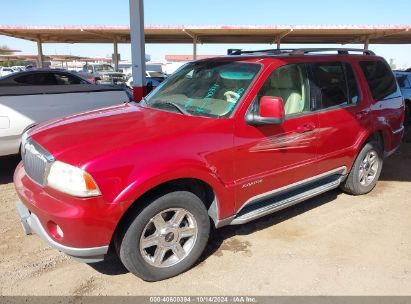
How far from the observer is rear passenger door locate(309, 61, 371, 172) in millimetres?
4203

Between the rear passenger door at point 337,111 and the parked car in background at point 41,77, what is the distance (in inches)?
307

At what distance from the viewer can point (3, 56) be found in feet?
185

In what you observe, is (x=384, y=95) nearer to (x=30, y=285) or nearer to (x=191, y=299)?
(x=191, y=299)

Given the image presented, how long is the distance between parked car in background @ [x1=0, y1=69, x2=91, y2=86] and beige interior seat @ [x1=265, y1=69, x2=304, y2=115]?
771cm

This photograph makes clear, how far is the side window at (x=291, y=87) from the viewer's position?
3814 mm

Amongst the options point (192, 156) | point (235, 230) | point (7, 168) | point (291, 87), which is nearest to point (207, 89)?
point (291, 87)

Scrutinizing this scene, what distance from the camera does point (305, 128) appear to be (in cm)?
397

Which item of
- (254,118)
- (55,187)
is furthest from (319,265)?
(55,187)

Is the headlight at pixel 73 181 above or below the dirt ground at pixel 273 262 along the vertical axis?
above

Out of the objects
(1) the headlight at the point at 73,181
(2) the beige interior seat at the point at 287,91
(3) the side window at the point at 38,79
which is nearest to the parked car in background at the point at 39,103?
(1) the headlight at the point at 73,181

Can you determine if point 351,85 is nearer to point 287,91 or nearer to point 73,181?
point 287,91

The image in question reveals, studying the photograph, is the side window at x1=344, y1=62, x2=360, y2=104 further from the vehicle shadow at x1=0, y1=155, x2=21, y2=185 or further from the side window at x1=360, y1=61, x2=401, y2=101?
the vehicle shadow at x1=0, y1=155, x2=21, y2=185

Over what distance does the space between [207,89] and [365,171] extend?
2593 millimetres

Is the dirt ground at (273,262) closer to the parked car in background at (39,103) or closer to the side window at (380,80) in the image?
the parked car in background at (39,103)
